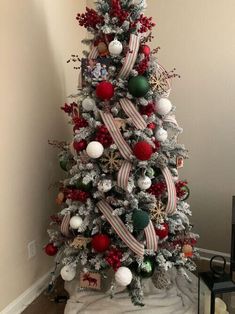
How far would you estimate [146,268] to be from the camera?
171 centimetres

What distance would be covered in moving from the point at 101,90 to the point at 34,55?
0.61m

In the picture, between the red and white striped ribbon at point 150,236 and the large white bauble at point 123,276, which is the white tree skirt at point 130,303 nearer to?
the large white bauble at point 123,276

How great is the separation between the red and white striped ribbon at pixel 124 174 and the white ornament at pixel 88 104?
34 centimetres

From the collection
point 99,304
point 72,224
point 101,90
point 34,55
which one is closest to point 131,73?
point 101,90

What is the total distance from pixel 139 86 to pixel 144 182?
479mm

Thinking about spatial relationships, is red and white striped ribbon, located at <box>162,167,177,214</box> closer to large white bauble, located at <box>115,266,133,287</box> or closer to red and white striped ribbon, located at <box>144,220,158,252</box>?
red and white striped ribbon, located at <box>144,220,158,252</box>

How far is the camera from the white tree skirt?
1.83 m

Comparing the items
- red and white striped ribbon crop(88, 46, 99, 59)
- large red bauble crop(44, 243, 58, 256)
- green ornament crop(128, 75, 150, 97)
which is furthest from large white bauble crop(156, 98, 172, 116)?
large red bauble crop(44, 243, 58, 256)

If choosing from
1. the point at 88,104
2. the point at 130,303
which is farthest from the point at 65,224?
the point at 88,104

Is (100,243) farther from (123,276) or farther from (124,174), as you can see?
(124,174)

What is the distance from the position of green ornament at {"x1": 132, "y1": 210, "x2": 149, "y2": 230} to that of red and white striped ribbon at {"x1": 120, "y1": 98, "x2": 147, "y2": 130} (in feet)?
1.41

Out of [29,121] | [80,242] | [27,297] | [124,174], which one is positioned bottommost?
[27,297]

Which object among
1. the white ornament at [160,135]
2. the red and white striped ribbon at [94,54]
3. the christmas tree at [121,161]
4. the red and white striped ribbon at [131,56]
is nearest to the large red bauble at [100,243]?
the christmas tree at [121,161]

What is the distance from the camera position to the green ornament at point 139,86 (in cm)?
162
